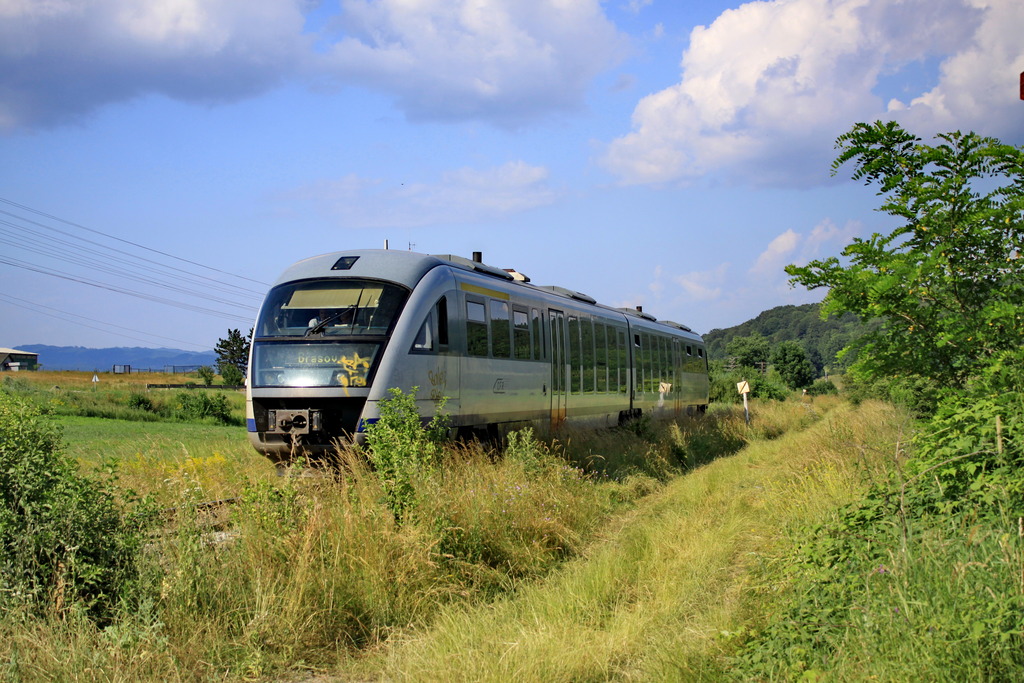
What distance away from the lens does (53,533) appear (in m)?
5.90

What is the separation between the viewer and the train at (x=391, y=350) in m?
11.5

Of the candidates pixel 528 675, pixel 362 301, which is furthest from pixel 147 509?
pixel 362 301

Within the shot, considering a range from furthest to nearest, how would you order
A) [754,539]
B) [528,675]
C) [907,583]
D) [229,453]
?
1. [229,453]
2. [754,539]
3. [528,675]
4. [907,583]

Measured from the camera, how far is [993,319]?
20.7 ft

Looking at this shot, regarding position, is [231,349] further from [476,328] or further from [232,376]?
[476,328]

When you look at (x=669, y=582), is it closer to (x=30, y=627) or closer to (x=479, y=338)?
(x=30, y=627)

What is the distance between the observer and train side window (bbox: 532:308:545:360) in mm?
16578

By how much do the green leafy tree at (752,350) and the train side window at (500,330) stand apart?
94924 mm

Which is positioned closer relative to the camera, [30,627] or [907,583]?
[907,583]

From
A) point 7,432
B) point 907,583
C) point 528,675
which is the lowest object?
point 528,675

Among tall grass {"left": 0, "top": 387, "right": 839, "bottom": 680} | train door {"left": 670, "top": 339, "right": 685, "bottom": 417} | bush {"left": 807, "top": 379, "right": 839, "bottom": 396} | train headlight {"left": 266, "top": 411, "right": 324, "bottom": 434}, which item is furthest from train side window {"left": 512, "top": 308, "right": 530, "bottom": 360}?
bush {"left": 807, "top": 379, "right": 839, "bottom": 396}

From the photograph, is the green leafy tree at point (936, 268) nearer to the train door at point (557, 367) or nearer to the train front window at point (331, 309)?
the train front window at point (331, 309)

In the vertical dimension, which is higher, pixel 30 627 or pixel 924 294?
pixel 924 294

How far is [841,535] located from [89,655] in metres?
4.41
